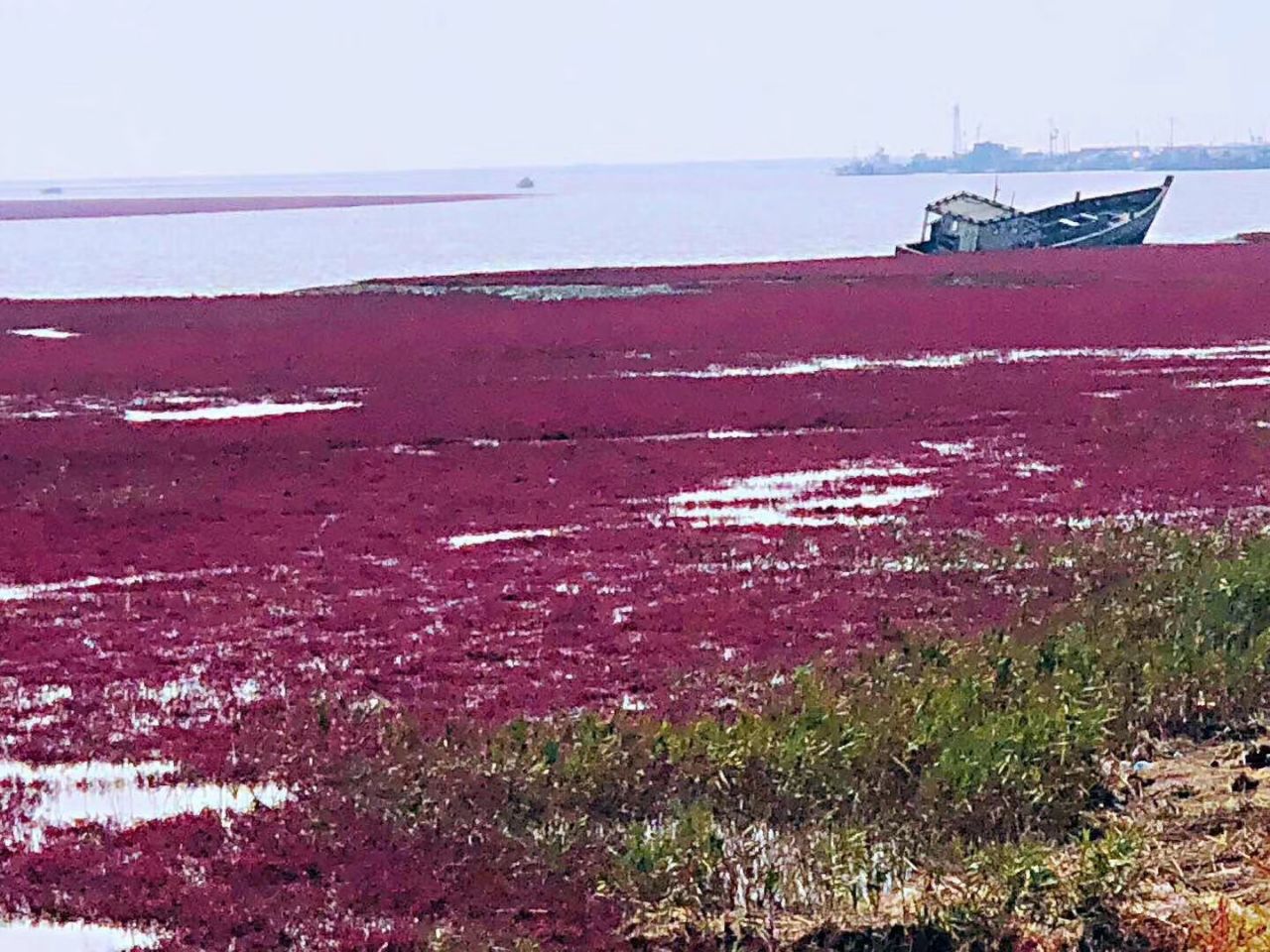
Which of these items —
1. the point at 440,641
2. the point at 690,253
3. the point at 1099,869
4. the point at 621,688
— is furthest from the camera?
the point at 690,253

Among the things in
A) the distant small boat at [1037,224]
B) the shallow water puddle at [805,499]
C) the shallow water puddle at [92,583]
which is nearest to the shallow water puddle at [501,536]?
the shallow water puddle at [805,499]

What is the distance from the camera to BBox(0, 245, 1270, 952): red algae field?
8.94 meters

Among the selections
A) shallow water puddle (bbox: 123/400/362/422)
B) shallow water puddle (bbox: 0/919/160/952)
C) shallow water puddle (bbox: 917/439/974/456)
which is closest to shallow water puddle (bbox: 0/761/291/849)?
shallow water puddle (bbox: 0/919/160/952)

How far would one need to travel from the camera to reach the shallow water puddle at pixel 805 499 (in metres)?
17.5

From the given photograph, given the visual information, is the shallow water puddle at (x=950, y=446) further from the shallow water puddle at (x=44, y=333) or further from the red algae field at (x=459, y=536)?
the shallow water puddle at (x=44, y=333)

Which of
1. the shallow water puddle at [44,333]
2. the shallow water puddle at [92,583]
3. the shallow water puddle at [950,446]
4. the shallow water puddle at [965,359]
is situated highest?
the shallow water puddle at [44,333]

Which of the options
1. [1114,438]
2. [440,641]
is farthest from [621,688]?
[1114,438]

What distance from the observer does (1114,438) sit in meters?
22.0

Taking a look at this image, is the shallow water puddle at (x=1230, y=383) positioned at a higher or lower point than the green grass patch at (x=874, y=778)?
higher

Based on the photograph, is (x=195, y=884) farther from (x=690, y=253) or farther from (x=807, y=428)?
(x=690, y=253)

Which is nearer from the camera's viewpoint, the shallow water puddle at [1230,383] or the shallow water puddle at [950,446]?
the shallow water puddle at [950,446]

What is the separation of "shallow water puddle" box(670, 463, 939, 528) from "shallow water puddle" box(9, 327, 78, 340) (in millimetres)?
23987

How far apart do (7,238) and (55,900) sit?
103 m

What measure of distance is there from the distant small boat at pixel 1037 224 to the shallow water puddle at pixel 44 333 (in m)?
32.2
